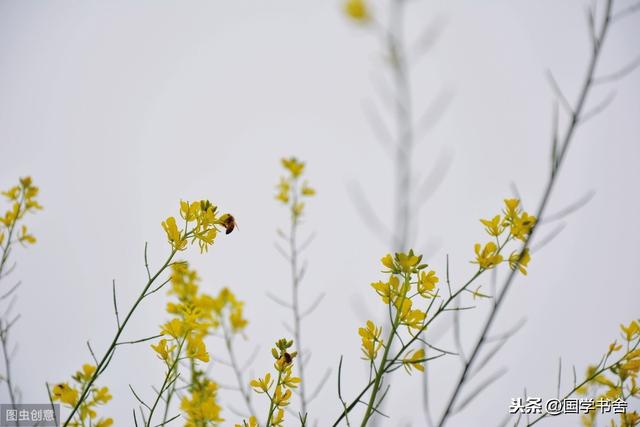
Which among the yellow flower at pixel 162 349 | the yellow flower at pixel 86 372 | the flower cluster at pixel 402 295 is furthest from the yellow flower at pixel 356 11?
the yellow flower at pixel 86 372

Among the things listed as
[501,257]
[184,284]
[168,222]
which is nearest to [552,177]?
[501,257]

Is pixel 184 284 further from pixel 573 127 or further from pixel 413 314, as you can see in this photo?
pixel 573 127

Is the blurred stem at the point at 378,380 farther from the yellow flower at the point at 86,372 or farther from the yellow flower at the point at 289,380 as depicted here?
the yellow flower at the point at 86,372

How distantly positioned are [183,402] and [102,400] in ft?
1.24

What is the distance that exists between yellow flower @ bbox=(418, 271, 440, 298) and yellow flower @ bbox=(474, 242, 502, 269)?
134 mm

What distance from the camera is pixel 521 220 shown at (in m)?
1.23

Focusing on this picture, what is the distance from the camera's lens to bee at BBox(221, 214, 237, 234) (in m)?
1.35

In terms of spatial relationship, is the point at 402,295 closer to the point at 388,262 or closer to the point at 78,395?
the point at 388,262

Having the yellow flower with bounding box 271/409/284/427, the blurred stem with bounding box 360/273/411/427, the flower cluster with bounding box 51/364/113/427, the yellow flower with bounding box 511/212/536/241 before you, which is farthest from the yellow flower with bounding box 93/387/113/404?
the yellow flower with bounding box 511/212/536/241

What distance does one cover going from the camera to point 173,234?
4.27 ft

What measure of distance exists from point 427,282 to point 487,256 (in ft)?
0.63

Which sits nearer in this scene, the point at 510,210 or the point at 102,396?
the point at 510,210

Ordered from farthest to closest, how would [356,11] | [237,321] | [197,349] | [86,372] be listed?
[237,321]
[86,372]
[197,349]
[356,11]

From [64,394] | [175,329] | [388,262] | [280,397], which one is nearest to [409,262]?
[388,262]
